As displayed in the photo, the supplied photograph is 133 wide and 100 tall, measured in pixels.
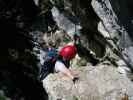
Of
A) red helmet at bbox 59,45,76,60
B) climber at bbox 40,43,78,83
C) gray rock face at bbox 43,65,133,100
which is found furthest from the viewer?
red helmet at bbox 59,45,76,60

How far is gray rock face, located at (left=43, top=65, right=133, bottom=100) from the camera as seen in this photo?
7949 mm

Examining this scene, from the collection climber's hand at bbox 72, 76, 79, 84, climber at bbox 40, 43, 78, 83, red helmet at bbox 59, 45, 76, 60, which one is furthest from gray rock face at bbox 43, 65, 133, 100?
red helmet at bbox 59, 45, 76, 60

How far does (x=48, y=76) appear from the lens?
876 cm

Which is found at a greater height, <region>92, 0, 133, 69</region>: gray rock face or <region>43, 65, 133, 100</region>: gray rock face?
<region>92, 0, 133, 69</region>: gray rock face

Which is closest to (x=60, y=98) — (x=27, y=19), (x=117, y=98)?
(x=117, y=98)

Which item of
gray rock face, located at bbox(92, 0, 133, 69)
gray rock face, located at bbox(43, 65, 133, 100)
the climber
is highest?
gray rock face, located at bbox(92, 0, 133, 69)

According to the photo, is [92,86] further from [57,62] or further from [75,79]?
[57,62]

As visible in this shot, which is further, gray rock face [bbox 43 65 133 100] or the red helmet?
the red helmet

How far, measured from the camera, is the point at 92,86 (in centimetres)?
817

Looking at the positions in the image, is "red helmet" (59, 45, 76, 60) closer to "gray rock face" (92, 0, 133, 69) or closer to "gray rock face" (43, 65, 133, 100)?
"gray rock face" (43, 65, 133, 100)

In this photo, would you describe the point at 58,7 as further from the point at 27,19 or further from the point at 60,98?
the point at 60,98

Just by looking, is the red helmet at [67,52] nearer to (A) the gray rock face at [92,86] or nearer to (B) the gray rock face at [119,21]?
(A) the gray rock face at [92,86]

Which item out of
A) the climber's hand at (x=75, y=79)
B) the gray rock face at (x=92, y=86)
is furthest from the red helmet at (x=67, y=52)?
the climber's hand at (x=75, y=79)

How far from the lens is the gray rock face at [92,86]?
7949 millimetres
